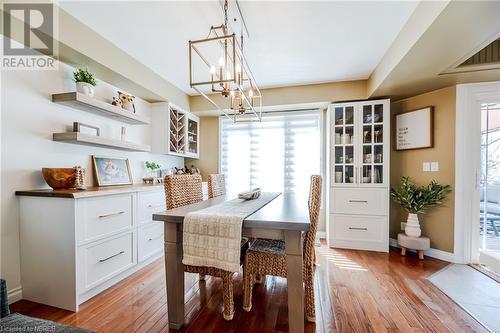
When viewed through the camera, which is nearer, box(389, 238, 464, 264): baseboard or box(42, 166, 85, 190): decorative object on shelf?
box(42, 166, 85, 190): decorative object on shelf

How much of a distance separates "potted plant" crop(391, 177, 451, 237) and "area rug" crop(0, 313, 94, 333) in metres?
3.37

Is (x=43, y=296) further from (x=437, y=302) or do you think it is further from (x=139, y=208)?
(x=437, y=302)

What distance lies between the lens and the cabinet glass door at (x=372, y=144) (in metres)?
3.09

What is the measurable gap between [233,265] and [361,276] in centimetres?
167

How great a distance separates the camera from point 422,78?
8.09ft

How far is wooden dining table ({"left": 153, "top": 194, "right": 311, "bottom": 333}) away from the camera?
4.30ft

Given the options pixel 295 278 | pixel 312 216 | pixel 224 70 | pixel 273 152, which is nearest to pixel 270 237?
pixel 295 278

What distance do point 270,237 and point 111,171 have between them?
2.25m

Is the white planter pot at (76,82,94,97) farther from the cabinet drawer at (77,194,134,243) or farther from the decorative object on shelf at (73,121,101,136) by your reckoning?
the cabinet drawer at (77,194,134,243)

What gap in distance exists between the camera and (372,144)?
10.2ft

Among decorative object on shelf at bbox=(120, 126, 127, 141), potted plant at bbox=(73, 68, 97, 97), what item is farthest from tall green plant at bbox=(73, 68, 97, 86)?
decorative object on shelf at bbox=(120, 126, 127, 141)

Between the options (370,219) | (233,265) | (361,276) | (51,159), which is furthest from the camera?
(370,219)

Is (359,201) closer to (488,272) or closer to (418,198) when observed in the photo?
(418,198)

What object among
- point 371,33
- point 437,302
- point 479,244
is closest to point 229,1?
point 371,33
